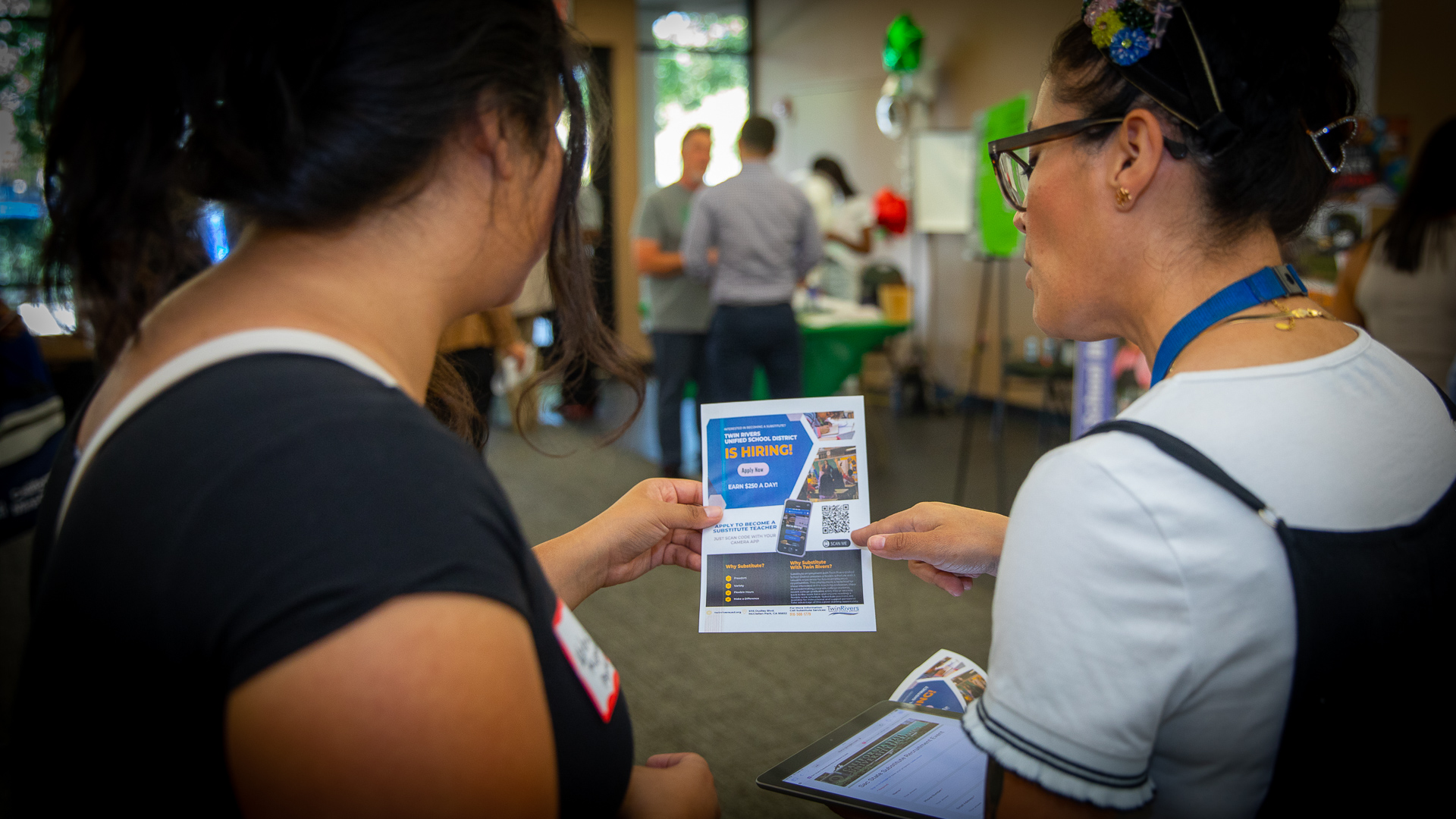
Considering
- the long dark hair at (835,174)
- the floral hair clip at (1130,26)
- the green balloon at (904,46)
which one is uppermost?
the green balloon at (904,46)

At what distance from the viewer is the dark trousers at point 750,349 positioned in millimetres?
4312

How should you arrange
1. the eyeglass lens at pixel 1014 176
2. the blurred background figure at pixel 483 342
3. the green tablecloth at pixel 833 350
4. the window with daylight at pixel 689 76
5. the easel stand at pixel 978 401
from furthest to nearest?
the window with daylight at pixel 689 76
the green tablecloth at pixel 833 350
the easel stand at pixel 978 401
the blurred background figure at pixel 483 342
the eyeglass lens at pixel 1014 176

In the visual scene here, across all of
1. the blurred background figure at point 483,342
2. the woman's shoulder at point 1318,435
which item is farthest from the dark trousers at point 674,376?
the woman's shoulder at point 1318,435

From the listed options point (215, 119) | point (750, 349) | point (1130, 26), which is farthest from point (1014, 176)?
point (750, 349)

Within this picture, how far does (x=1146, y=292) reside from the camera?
94cm

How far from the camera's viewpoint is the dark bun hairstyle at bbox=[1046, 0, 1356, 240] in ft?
2.80

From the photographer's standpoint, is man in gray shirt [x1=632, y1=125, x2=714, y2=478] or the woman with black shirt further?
man in gray shirt [x1=632, y1=125, x2=714, y2=478]

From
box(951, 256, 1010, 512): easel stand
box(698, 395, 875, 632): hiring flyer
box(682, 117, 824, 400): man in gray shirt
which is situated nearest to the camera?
box(698, 395, 875, 632): hiring flyer

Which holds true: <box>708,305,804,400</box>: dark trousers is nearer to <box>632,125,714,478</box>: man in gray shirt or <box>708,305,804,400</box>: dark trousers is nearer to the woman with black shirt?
<box>632,125,714,478</box>: man in gray shirt

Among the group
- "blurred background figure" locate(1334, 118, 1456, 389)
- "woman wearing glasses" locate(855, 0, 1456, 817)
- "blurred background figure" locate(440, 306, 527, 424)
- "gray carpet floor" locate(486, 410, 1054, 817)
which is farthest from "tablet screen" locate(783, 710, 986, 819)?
"blurred background figure" locate(1334, 118, 1456, 389)

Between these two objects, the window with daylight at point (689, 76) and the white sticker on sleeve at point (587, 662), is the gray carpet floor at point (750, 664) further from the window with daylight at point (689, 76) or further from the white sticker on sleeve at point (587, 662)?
the window with daylight at point (689, 76)

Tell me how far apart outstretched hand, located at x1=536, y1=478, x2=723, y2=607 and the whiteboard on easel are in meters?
5.65

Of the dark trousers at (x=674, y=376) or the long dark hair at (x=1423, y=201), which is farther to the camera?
the dark trousers at (x=674, y=376)

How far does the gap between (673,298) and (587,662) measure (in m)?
4.05
